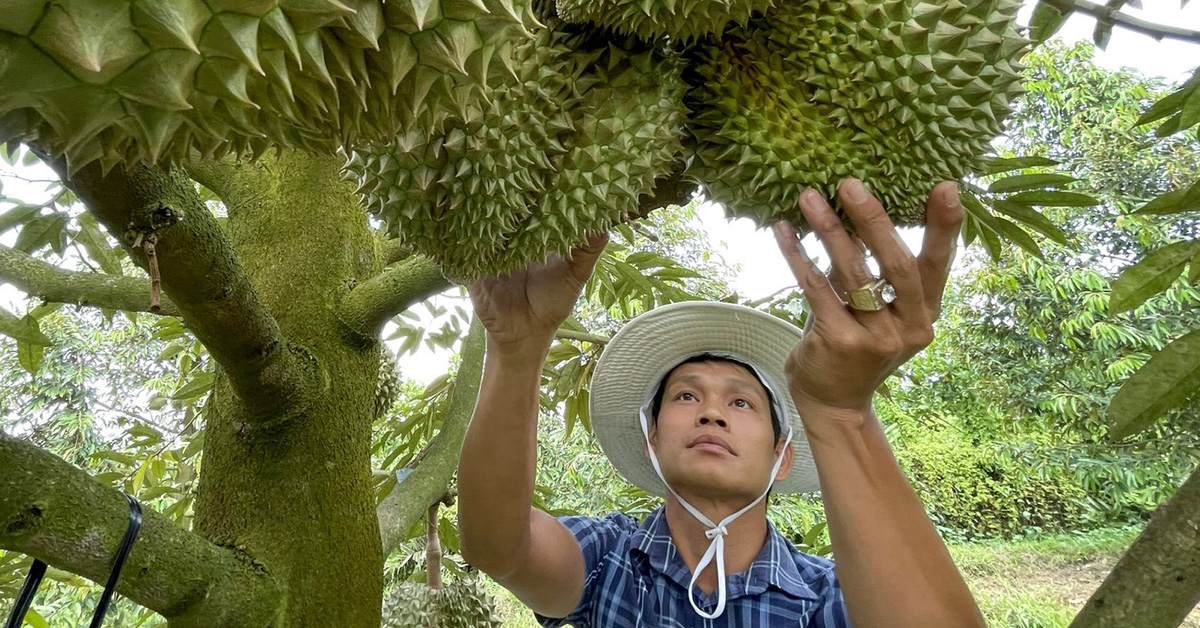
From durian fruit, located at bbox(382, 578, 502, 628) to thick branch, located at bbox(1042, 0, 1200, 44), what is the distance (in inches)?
68.0

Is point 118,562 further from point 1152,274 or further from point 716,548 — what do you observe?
point 1152,274

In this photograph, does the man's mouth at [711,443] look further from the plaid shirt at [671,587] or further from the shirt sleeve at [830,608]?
the shirt sleeve at [830,608]

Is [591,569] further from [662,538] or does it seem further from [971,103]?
[971,103]

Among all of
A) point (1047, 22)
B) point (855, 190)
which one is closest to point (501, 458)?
point (855, 190)

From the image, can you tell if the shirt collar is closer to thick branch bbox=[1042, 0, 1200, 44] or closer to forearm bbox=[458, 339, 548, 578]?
forearm bbox=[458, 339, 548, 578]

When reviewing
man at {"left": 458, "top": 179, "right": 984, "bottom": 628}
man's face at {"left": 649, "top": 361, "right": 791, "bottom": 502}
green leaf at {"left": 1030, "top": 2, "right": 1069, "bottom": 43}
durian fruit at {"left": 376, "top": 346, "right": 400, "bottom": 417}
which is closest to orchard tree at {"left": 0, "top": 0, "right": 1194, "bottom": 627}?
man at {"left": 458, "top": 179, "right": 984, "bottom": 628}

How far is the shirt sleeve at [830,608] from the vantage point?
1.31 meters

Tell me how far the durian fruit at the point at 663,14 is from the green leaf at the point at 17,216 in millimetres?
942

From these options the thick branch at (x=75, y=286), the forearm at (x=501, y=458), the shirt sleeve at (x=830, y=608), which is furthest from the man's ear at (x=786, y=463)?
the thick branch at (x=75, y=286)

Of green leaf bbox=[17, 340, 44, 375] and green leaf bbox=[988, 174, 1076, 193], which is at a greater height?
green leaf bbox=[988, 174, 1076, 193]

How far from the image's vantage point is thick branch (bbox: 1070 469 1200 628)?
0.69m

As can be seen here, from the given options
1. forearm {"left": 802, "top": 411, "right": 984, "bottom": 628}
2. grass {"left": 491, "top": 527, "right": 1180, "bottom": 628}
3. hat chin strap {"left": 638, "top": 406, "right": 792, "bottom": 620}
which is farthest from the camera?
grass {"left": 491, "top": 527, "right": 1180, "bottom": 628}

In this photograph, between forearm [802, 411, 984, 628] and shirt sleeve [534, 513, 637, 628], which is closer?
forearm [802, 411, 984, 628]

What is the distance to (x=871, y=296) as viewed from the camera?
3.02 ft
